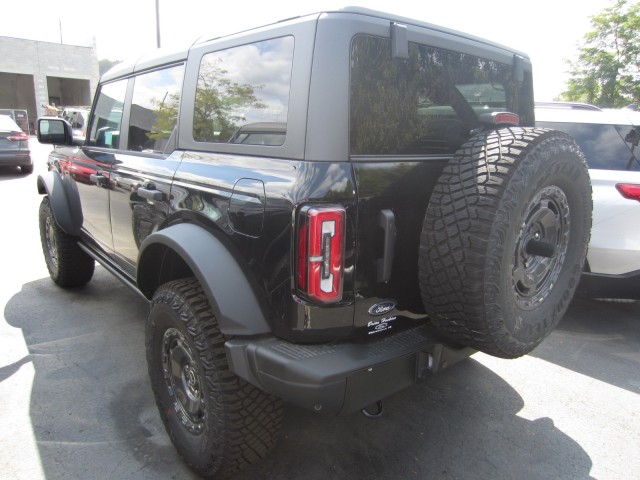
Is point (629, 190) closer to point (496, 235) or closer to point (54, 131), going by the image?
point (496, 235)

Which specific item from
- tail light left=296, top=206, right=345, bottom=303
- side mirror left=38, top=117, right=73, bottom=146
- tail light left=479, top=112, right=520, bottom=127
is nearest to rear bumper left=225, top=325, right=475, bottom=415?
tail light left=296, top=206, right=345, bottom=303

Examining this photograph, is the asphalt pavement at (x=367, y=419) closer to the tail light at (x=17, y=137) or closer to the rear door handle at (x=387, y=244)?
the rear door handle at (x=387, y=244)

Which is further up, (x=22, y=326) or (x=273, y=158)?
(x=273, y=158)

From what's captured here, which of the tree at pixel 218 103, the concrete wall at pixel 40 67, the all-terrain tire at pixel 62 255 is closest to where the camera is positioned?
the tree at pixel 218 103

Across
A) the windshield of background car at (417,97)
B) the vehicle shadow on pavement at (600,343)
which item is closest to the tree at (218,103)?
the windshield of background car at (417,97)

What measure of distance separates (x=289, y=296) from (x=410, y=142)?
865mm

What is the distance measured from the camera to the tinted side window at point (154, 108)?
8.61ft

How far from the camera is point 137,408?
2.75m

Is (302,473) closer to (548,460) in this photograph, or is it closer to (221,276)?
(221,276)

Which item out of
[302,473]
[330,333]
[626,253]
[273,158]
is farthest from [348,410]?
[626,253]

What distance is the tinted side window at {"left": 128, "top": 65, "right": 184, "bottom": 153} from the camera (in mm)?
2623

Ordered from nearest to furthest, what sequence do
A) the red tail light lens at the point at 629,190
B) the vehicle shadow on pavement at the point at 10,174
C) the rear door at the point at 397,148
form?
the rear door at the point at 397,148 → the red tail light lens at the point at 629,190 → the vehicle shadow on pavement at the point at 10,174

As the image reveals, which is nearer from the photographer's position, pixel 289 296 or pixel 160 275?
pixel 289 296

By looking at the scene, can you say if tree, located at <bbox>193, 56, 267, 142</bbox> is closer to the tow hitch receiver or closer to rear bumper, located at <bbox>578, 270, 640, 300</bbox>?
the tow hitch receiver
